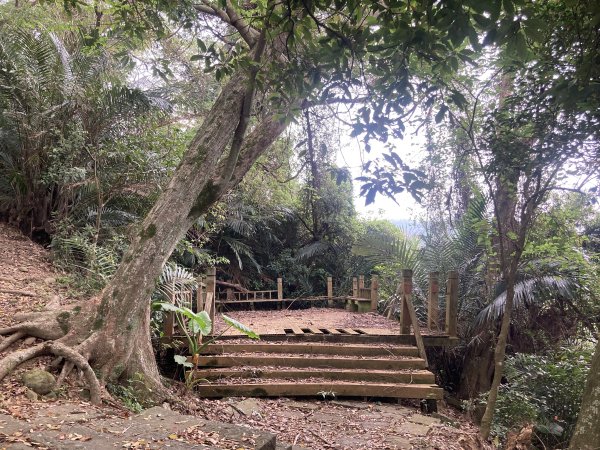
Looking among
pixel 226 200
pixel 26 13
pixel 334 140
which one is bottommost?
pixel 226 200

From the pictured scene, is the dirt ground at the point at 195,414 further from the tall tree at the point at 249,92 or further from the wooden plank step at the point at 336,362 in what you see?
the wooden plank step at the point at 336,362

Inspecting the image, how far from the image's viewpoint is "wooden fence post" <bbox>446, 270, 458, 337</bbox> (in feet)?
22.1

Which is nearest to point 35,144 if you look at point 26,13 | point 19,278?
point 19,278

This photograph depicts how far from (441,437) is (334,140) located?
886 centimetres

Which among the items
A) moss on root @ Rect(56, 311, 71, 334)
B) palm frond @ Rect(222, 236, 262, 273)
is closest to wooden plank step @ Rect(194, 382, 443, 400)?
moss on root @ Rect(56, 311, 71, 334)

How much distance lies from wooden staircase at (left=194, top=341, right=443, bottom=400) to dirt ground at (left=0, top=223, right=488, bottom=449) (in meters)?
0.16

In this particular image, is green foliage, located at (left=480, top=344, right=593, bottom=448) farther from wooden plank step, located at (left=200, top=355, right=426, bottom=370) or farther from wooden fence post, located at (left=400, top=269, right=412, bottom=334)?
wooden fence post, located at (left=400, top=269, right=412, bottom=334)

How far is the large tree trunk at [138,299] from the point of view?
3.80 metres

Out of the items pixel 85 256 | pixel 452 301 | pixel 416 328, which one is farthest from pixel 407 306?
pixel 85 256

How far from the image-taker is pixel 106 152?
7.03 m

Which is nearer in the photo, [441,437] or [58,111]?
[441,437]

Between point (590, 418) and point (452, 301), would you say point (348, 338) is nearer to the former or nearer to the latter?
point (452, 301)

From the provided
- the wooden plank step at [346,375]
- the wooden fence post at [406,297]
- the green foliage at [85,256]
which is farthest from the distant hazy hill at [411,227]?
the green foliage at [85,256]

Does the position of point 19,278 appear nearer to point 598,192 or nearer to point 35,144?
point 35,144
